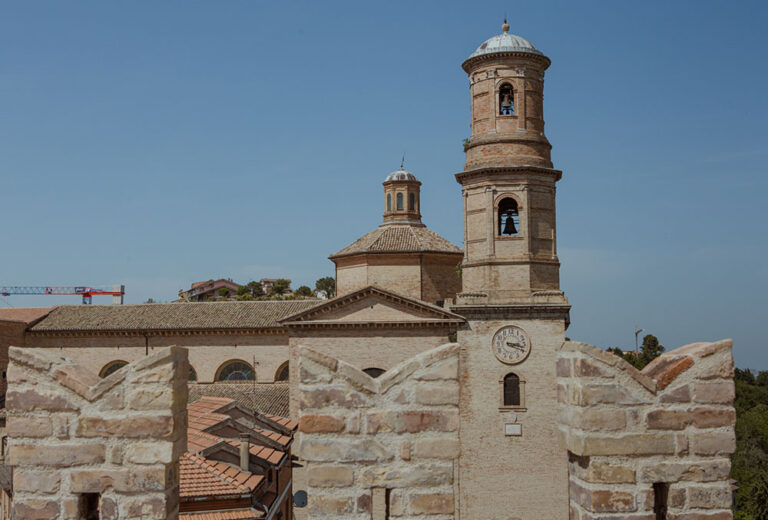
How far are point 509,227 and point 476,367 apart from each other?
5.44 m

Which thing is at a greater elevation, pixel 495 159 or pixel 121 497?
pixel 495 159

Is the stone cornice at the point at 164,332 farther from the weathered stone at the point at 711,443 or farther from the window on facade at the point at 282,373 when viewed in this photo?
the weathered stone at the point at 711,443

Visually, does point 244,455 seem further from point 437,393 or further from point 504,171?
point 504,171

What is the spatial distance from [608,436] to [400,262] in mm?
31747

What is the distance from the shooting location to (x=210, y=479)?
13984 mm

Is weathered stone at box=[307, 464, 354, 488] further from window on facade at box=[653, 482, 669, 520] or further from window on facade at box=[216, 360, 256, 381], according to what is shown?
window on facade at box=[216, 360, 256, 381]

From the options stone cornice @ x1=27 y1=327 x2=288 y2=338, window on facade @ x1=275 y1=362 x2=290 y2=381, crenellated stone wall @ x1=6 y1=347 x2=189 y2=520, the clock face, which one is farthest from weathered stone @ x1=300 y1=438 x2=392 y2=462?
window on facade @ x1=275 y1=362 x2=290 y2=381

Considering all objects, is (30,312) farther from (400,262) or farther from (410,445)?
(410,445)

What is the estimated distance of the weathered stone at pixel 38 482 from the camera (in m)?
4.79

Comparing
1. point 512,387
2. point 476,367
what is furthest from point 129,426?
point 512,387

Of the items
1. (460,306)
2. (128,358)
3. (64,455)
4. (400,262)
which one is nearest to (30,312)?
(128,358)

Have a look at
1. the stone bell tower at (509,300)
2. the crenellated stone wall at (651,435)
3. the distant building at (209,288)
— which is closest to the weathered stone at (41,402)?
the crenellated stone wall at (651,435)

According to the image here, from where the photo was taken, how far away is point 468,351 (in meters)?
26.8

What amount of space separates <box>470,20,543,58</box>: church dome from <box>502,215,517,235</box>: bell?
6345 mm
